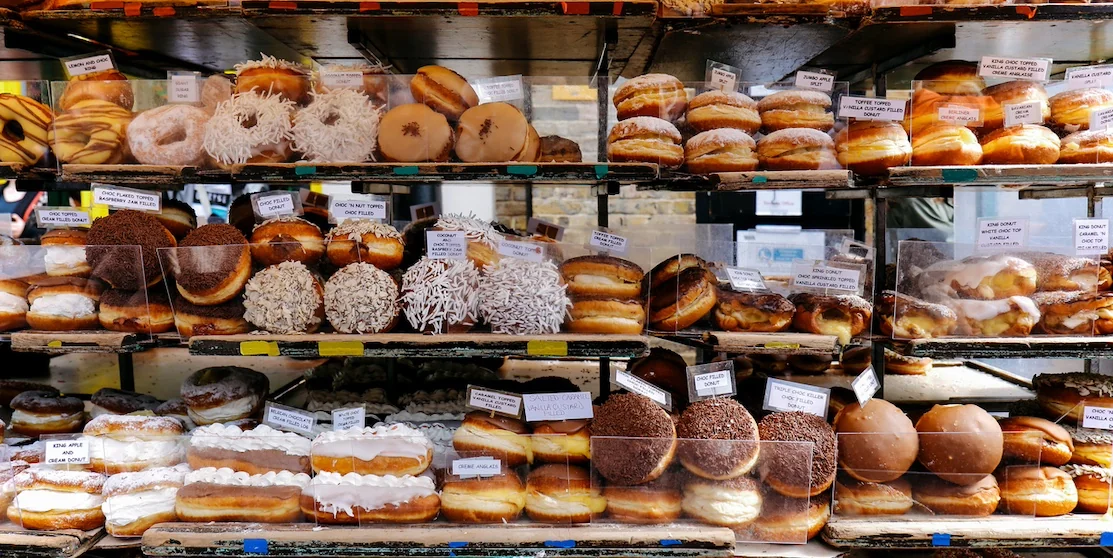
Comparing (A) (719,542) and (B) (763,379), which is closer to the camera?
(A) (719,542)

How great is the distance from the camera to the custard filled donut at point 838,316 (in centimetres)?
233

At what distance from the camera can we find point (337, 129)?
7.41 feet

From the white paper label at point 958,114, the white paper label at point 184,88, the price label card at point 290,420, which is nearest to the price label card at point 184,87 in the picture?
Result: the white paper label at point 184,88

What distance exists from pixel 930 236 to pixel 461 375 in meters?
2.70

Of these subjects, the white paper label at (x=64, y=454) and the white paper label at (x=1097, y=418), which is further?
the white paper label at (x=1097, y=418)

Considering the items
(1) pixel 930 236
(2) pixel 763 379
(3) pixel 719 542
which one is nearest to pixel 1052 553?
(2) pixel 763 379

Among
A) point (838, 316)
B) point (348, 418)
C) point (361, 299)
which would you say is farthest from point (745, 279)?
point (348, 418)

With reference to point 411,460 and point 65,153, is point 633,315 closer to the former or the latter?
point 411,460

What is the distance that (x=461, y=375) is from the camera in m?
3.01

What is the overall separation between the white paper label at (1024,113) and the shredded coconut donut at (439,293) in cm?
197

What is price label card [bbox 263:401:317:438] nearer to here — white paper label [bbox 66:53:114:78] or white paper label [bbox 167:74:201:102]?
white paper label [bbox 167:74:201:102]

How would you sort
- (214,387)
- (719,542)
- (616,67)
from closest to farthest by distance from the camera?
(719,542) → (214,387) → (616,67)

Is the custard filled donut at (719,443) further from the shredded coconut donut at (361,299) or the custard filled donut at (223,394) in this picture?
the custard filled donut at (223,394)

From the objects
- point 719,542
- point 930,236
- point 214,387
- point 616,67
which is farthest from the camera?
point 930,236
